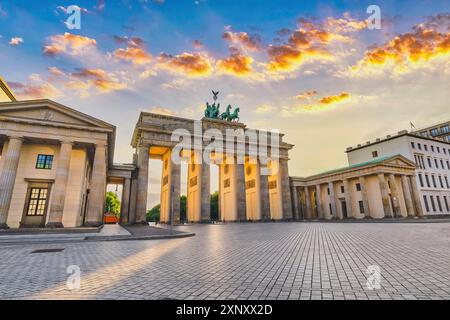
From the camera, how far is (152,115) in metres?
37.4

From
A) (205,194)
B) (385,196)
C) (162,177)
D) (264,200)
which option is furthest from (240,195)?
(385,196)

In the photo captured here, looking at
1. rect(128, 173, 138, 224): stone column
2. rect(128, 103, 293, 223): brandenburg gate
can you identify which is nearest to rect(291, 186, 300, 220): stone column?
rect(128, 103, 293, 223): brandenburg gate

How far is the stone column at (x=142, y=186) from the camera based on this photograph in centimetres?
3127

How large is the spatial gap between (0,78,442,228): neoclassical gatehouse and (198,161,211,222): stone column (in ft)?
0.53

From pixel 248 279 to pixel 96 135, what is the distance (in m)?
23.6

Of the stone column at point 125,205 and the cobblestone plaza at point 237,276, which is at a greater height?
the stone column at point 125,205

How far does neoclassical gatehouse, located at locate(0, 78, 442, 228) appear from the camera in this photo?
21469 mm

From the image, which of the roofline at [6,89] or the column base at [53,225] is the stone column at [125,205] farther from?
the roofline at [6,89]

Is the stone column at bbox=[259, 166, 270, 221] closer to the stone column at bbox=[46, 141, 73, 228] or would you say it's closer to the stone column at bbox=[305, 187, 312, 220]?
the stone column at bbox=[305, 187, 312, 220]

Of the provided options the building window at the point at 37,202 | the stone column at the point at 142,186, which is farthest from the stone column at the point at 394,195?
the building window at the point at 37,202

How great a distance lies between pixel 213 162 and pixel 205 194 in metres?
10.4

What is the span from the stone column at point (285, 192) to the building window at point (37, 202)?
36.5m

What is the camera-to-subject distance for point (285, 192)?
4444cm
